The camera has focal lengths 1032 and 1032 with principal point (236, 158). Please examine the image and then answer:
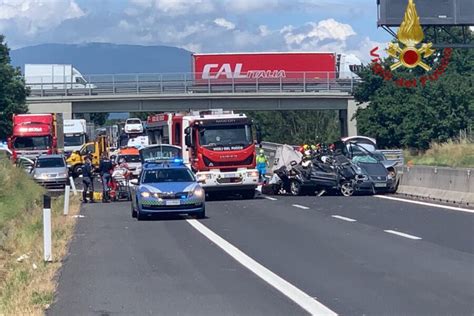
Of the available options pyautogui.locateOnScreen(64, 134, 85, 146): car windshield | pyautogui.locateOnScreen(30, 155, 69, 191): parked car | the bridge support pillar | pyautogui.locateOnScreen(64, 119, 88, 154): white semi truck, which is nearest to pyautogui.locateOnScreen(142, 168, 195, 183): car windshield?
pyautogui.locateOnScreen(30, 155, 69, 191): parked car

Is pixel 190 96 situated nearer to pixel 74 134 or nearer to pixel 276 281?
pixel 74 134

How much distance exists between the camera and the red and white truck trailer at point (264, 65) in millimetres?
74812

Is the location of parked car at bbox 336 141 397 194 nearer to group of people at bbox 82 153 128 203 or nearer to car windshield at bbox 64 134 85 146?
group of people at bbox 82 153 128 203

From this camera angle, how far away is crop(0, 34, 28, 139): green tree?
71812mm

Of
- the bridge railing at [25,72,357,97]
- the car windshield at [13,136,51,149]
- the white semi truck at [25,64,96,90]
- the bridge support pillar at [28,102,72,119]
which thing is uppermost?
the white semi truck at [25,64,96,90]

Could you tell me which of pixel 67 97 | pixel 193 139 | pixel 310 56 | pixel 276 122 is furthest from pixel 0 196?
pixel 276 122

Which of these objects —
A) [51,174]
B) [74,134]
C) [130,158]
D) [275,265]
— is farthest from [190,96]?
[275,265]

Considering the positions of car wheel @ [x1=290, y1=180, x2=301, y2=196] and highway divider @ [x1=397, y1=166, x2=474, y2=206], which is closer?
highway divider @ [x1=397, y1=166, x2=474, y2=206]

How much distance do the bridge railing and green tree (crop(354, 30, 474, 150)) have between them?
2.69 metres

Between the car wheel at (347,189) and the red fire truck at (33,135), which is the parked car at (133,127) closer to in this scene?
the red fire truck at (33,135)

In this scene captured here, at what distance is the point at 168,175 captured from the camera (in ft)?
89.4

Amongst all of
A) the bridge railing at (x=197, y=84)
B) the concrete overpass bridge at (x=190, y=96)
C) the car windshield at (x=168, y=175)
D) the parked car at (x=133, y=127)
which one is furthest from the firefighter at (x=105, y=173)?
the bridge railing at (x=197, y=84)

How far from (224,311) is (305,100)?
60673 millimetres

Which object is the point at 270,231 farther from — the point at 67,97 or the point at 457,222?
the point at 67,97
